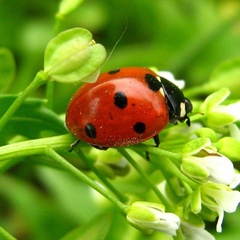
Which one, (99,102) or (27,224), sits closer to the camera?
(99,102)

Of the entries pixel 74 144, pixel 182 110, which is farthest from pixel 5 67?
pixel 182 110

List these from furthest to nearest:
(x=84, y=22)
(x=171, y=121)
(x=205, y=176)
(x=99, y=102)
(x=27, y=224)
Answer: (x=84, y=22)
(x=27, y=224)
(x=171, y=121)
(x=99, y=102)
(x=205, y=176)

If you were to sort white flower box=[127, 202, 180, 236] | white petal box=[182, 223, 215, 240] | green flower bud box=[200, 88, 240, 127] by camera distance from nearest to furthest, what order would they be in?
white flower box=[127, 202, 180, 236] < white petal box=[182, 223, 215, 240] < green flower bud box=[200, 88, 240, 127]

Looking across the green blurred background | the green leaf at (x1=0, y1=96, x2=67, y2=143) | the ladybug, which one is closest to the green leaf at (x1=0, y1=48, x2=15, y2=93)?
the green leaf at (x1=0, y1=96, x2=67, y2=143)

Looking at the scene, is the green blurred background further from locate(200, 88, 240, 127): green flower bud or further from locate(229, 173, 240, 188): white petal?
locate(229, 173, 240, 188): white petal

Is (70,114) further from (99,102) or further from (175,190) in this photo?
(175,190)

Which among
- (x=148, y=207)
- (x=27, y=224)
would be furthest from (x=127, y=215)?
(x=27, y=224)

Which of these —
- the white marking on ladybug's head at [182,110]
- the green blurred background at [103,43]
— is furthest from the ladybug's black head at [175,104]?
the green blurred background at [103,43]
